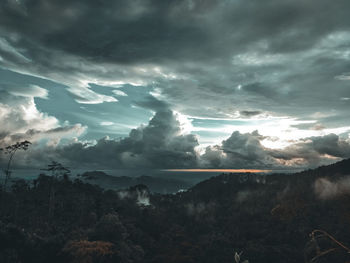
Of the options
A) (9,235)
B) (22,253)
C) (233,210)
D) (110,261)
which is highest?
(9,235)

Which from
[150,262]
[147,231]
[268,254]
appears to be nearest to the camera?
[150,262]

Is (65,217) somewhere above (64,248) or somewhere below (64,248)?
below

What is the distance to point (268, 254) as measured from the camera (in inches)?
2891

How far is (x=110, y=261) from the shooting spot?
40750mm

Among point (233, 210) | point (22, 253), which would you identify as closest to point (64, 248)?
point (22, 253)

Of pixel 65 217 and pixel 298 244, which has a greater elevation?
pixel 65 217

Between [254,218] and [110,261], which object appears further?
[254,218]

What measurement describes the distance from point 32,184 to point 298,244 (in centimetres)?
12286

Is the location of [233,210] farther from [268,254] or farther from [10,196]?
[10,196]

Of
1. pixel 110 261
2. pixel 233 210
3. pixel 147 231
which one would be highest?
pixel 110 261

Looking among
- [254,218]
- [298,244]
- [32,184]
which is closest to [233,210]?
[254,218]

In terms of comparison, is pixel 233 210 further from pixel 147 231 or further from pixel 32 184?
pixel 32 184

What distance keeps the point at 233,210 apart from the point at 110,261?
169m

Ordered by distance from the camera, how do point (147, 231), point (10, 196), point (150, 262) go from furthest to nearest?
point (10, 196), point (147, 231), point (150, 262)
